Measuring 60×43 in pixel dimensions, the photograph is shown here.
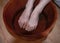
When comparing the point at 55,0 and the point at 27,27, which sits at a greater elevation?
the point at 55,0

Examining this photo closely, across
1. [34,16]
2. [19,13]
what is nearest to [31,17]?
[34,16]

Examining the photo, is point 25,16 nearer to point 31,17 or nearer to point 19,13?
point 31,17

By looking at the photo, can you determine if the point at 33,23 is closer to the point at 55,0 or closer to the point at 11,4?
the point at 11,4

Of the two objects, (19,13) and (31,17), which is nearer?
(31,17)

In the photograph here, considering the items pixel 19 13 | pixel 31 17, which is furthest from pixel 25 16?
pixel 19 13

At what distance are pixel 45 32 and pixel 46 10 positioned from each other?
0.57ft

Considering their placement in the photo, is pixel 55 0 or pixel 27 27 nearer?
pixel 27 27

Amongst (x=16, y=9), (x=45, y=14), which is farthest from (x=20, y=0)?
(x=45, y=14)

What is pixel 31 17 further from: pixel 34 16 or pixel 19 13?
pixel 19 13

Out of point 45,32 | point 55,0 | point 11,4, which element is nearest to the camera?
point 45,32

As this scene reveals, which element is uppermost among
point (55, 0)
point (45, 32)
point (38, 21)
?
point (55, 0)

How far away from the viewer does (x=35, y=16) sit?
2.80 feet

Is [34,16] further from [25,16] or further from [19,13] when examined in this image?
[19,13]

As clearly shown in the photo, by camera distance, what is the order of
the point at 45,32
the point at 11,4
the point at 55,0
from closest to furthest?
1. the point at 45,32
2. the point at 11,4
3. the point at 55,0
